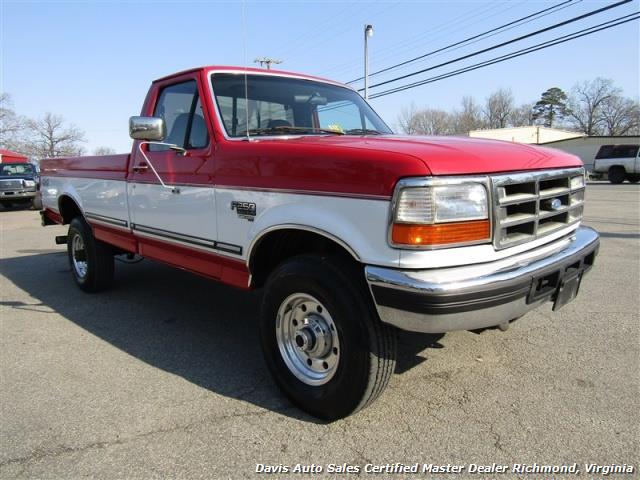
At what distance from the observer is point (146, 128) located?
3359 millimetres

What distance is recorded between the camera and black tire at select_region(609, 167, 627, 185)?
24062 millimetres

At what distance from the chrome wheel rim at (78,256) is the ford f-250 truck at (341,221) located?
1.99 m

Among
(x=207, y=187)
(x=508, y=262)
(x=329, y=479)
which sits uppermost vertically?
(x=207, y=187)

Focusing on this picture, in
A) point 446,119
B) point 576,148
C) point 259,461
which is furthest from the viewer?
point 446,119

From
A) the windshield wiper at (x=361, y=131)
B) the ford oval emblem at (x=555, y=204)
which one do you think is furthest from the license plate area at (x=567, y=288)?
the windshield wiper at (x=361, y=131)

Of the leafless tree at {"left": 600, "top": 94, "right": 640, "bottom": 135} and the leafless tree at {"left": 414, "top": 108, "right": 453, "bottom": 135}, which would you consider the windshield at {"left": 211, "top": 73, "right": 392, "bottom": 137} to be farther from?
the leafless tree at {"left": 600, "top": 94, "right": 640, "bottom": 135}

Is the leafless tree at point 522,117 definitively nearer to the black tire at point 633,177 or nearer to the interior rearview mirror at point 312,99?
the black tire at point 633,177

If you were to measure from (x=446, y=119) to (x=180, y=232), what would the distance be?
66.1 metres

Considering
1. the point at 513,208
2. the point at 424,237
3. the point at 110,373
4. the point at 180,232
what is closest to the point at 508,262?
the point at 513,208

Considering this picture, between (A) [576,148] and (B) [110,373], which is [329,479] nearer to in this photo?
(B) [110,373]

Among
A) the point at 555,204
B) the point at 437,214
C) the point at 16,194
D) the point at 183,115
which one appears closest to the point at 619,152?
the point at 555,204

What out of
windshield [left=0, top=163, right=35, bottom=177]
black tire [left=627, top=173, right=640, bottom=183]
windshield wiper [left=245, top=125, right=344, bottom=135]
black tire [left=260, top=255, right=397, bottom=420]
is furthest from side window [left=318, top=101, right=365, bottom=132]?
black tire [left=627, top=173, right=640, bottom=183]

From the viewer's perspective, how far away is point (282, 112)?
3.72 m

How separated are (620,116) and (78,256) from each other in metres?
84.2
